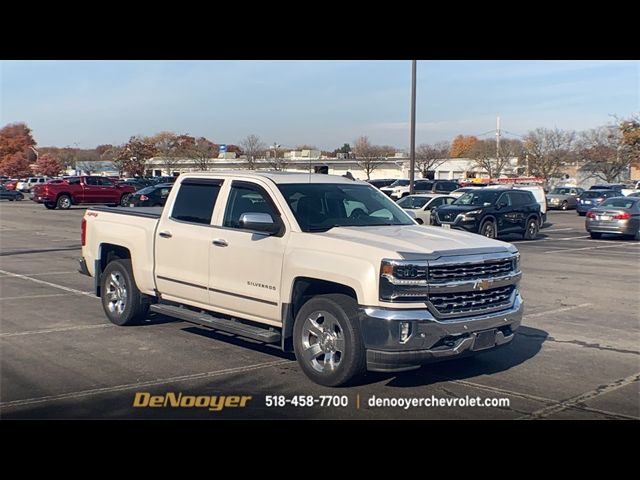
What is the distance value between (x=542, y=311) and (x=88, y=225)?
6557 millimetres

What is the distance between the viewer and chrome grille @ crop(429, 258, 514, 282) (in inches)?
249

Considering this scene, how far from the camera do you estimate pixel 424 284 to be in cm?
622

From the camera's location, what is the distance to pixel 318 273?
21.7 feet

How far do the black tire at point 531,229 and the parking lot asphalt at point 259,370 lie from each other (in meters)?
12.8

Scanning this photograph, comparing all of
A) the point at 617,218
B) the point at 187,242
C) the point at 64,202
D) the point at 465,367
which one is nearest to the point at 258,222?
the point at 187,242

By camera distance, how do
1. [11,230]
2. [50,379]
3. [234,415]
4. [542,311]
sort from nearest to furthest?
[234,415] → [50,379] → [542,311] → [11,230]

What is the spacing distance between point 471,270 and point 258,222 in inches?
80.3

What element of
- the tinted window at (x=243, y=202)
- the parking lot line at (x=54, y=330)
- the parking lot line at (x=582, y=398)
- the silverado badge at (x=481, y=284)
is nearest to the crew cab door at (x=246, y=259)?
the tinted window at (x=243, y=202)

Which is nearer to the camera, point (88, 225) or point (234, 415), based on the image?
point (234, 415)

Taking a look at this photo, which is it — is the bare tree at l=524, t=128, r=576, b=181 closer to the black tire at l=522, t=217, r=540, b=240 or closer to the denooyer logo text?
the black tire at l=522, t=217, r=540, b=240

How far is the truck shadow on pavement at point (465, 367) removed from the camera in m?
6.93

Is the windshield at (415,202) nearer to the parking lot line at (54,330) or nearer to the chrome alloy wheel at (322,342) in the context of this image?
the parking lot line at (54,330)
